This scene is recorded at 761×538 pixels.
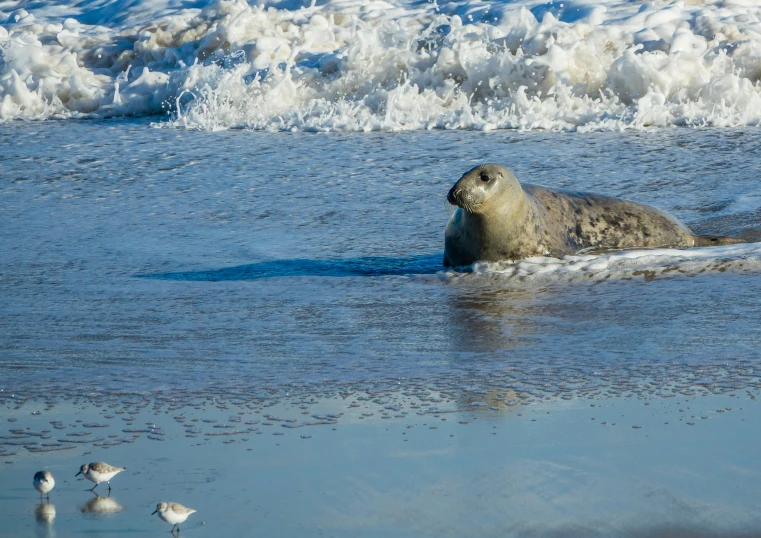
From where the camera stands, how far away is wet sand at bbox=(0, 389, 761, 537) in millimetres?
3211

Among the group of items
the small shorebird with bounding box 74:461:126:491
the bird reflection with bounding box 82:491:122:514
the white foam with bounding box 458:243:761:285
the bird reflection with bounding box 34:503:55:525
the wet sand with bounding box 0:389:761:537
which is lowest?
the white foam with bounding box 458:243:761:285

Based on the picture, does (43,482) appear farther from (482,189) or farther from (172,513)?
(482,189)

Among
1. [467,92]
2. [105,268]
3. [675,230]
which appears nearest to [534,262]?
[675,230]

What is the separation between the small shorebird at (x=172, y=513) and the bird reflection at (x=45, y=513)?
0.35 meters

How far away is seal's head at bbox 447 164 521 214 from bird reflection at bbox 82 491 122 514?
151 inches

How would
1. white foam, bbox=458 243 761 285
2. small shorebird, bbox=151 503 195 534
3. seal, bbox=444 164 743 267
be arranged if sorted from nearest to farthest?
small shorebird, bbox=151 503 195 534 < white foam, bbox=458 243 761 285 < seal, bbox=444 164 743 267

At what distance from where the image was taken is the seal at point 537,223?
7.15 m

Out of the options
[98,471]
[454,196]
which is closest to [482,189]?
[454,196]

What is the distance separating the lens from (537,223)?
746 centimetres

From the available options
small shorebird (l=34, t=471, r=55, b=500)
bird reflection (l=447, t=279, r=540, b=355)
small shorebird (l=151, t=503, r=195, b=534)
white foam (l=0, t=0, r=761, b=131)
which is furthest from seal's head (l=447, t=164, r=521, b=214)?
white foam (l=0, t=0, r=761, b=131)

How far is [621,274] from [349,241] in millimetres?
1875

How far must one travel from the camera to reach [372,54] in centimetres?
1518

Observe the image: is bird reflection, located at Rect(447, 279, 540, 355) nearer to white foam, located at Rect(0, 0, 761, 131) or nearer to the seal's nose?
the seal's nose

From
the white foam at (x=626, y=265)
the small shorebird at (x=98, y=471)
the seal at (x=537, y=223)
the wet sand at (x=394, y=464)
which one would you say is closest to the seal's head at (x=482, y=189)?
the seal at (x=537, y=223)
